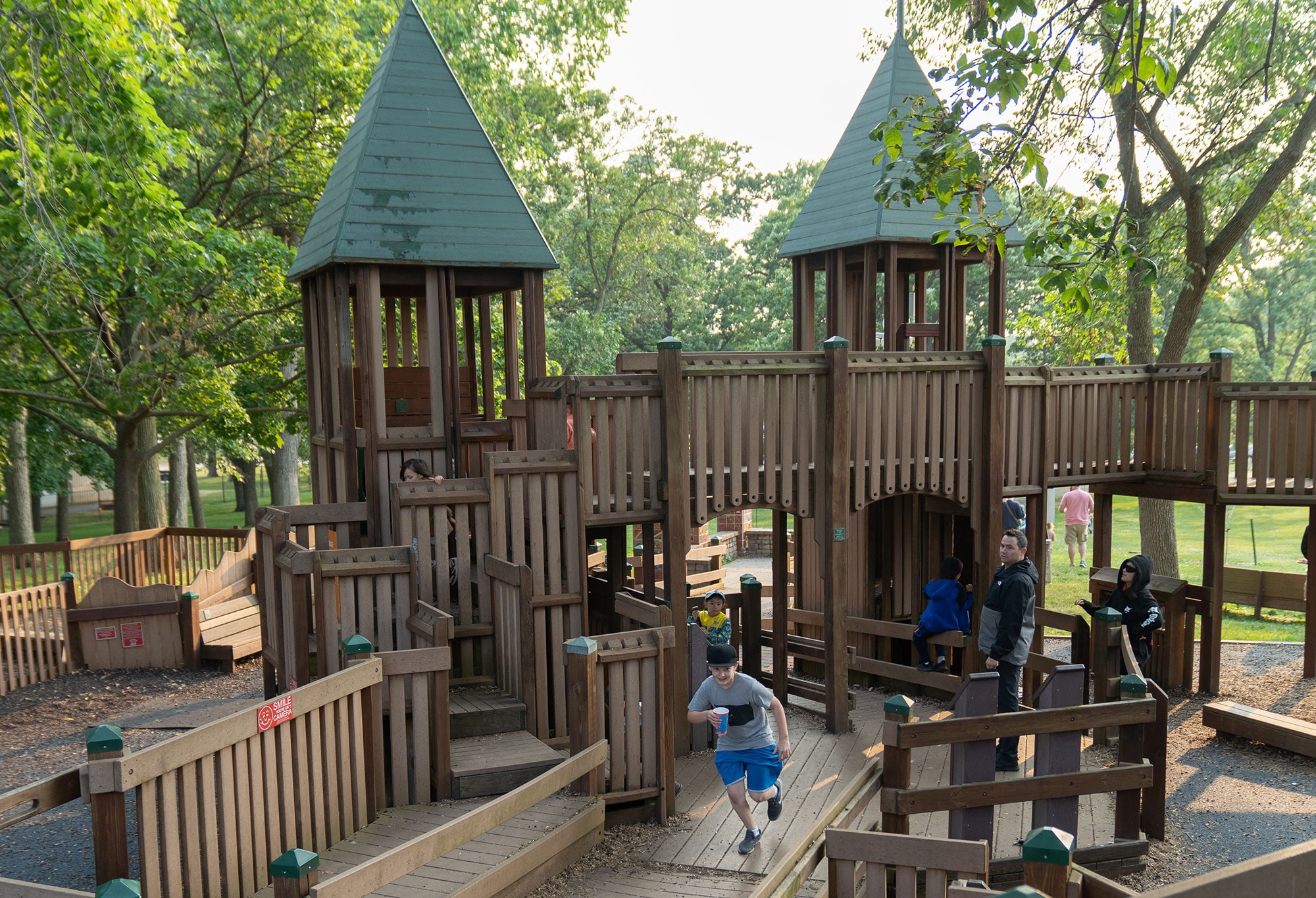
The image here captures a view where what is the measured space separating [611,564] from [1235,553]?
28.8m

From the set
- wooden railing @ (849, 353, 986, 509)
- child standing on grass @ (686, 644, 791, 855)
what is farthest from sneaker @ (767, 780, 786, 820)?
wooden railing @ (849, 353, 986, 509)

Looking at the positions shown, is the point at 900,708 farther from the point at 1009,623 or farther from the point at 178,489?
the point at 178,489

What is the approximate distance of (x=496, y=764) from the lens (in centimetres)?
759

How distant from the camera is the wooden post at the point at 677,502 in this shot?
9227 millimetres

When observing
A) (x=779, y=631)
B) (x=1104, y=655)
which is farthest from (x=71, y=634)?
(x=1104, y=655)

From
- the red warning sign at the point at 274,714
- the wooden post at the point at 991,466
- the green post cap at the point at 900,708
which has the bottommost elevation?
the green post cap at the point at 900,708

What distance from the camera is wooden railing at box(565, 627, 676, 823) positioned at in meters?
7.13

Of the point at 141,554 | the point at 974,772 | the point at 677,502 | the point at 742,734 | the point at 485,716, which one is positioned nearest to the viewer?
the point at 974,772

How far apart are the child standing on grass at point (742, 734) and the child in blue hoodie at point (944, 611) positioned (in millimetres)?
4321

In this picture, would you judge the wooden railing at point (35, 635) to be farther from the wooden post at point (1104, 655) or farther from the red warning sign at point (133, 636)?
the wooden post at point (1104, 655)

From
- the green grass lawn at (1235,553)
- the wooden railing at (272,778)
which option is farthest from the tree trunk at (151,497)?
the green grass lawn at (1235,553)

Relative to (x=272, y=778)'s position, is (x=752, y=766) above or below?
below

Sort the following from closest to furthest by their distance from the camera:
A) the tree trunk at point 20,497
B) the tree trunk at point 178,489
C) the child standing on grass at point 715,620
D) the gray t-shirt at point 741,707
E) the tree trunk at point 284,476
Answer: the gray t-shirt at point 741,707
the child standing on grass at point 715,620
the tree trunk at point 284,476
the tree trunk at point 20,497
the tree trunk at point 178,489

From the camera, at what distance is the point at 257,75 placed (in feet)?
59.9
